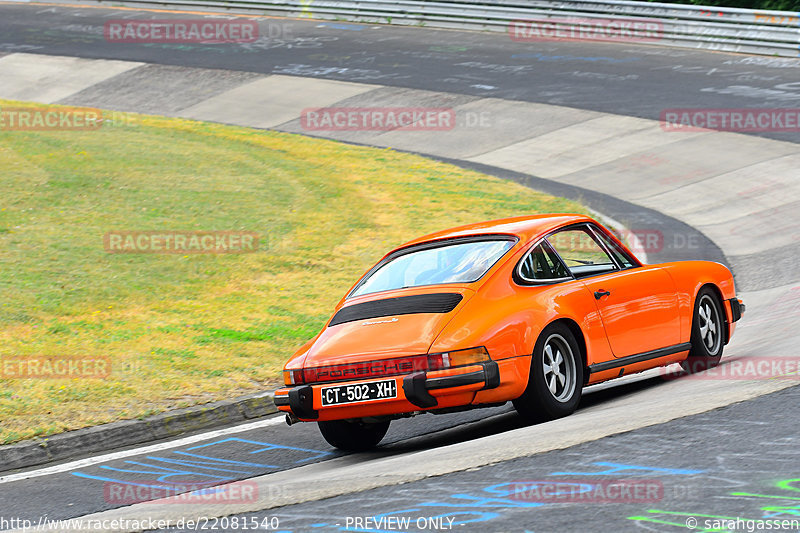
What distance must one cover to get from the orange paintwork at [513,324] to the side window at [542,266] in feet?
0.21

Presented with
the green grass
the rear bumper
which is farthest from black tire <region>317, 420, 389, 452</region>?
the green grass

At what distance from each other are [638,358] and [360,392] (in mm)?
2352

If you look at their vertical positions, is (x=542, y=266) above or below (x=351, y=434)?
above

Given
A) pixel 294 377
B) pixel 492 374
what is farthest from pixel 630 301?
pixel 294 377

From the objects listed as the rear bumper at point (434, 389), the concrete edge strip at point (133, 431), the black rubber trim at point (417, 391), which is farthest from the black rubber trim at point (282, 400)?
the concrete edge strip at point (133, 431)

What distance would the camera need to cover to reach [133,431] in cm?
832

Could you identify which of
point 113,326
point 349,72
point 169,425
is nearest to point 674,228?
point 113,326

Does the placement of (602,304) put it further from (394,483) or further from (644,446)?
(394,483)

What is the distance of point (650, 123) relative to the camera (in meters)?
Result: 21.4

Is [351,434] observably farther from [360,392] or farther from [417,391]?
[417,391]

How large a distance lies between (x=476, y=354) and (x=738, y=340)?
4.50 m

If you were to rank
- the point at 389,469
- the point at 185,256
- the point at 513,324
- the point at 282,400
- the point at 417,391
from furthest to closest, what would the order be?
the point at 185,256
the point at 282,400
the point at 513,324
the point at 417,391
the point at 389,469

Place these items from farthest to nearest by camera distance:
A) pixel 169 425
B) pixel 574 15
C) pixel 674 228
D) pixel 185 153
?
pixel 574 15, pixel 185 153, pixel 674 228, pixel 169 425

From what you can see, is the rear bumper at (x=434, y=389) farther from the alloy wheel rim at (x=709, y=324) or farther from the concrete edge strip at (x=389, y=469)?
the alloy wheel rim at (x=709, y=324)
